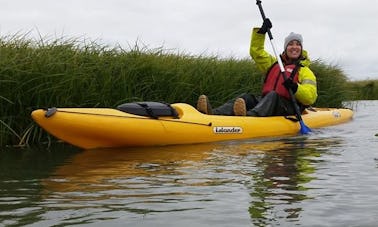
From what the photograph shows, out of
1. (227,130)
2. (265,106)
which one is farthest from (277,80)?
(227,130)

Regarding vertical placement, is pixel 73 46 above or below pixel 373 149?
above

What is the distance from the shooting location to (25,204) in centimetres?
321

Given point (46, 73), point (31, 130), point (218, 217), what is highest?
point (46, 73)

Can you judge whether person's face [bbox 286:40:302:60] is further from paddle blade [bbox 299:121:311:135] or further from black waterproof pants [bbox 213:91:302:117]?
paddle blade [bbox 299:121:311:135]

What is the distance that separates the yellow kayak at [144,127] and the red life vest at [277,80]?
2.40 ft

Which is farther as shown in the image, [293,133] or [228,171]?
[293,133]

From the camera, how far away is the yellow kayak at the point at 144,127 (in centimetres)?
566

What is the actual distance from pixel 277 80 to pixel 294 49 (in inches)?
24.8

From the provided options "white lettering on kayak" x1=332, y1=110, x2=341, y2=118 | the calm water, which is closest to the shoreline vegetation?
the calm water

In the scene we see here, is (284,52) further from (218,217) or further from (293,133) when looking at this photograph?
(218,217)

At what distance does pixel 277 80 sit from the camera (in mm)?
8227

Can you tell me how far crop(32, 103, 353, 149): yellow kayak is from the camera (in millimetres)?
5656

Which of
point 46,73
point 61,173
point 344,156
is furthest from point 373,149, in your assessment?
point 46,73

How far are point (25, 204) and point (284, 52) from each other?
20.3ft
